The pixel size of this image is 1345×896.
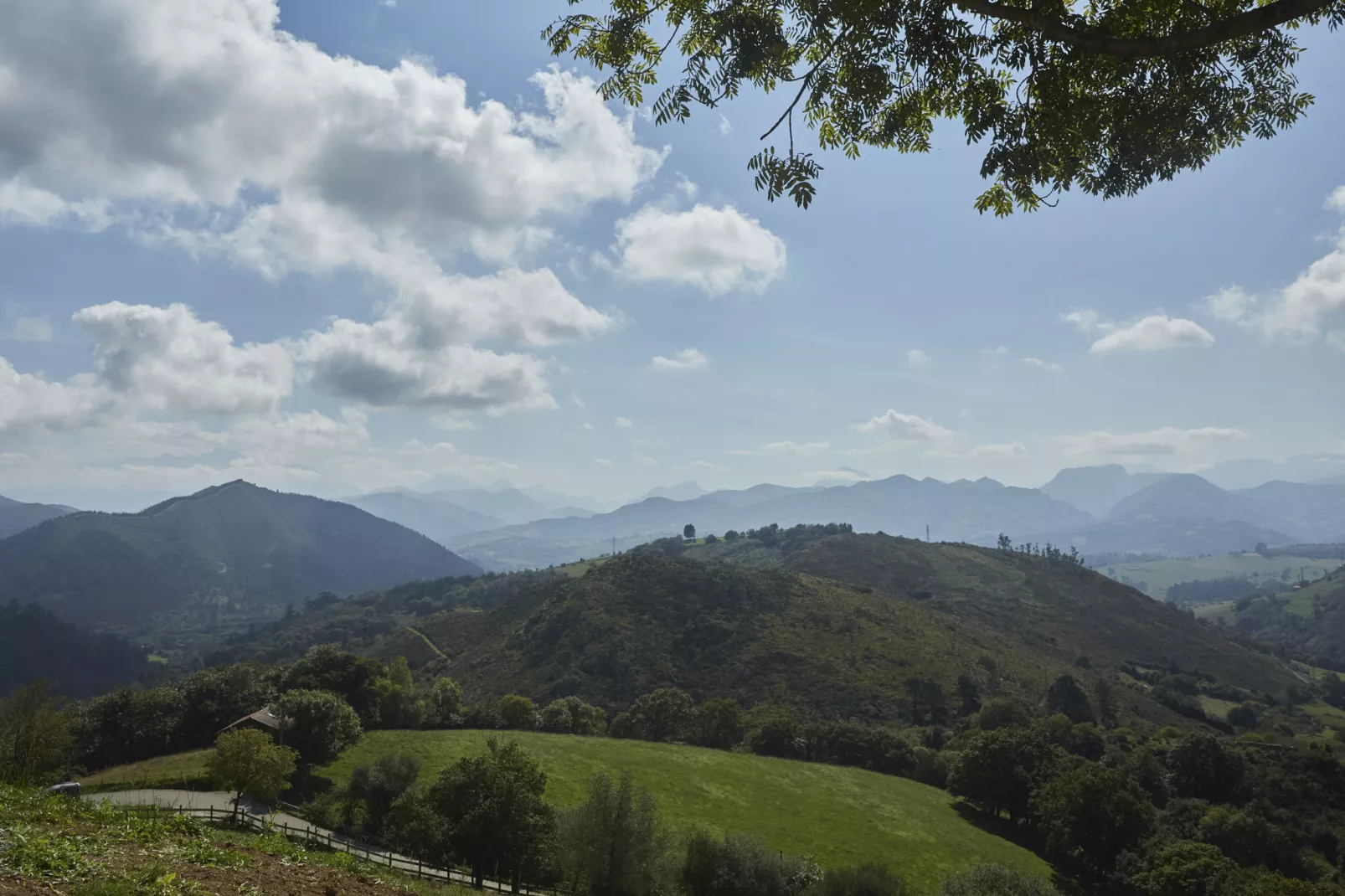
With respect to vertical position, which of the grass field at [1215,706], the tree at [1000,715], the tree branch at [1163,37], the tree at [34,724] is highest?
the tree branch at [1163,37]

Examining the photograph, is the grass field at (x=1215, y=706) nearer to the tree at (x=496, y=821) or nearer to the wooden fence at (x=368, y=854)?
the tree at (x=496, y=821)

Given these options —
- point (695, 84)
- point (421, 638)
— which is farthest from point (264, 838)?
point (421, 638)

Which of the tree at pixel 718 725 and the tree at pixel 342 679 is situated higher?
the tree at pixel 342 679

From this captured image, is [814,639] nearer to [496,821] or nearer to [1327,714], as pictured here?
[496,821]

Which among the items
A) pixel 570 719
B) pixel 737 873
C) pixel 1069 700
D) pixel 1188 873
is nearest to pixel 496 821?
pixel 737 873

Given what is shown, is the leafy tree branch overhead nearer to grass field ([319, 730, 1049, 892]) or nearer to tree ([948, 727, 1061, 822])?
grass field ([319, 730, 1049, 892])

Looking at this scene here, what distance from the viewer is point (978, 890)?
33531mm

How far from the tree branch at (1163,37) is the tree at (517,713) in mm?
70900

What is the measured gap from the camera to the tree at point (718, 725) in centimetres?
7238

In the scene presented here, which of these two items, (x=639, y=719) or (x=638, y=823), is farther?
(x=639, y=719)

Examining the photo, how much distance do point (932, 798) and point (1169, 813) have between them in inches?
733

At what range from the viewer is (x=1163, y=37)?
6.64 meters

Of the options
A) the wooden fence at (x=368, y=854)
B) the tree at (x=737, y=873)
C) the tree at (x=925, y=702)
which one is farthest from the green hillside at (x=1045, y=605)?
the wooden fence at (x=368, y=854)

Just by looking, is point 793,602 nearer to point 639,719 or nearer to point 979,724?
point 979,724
